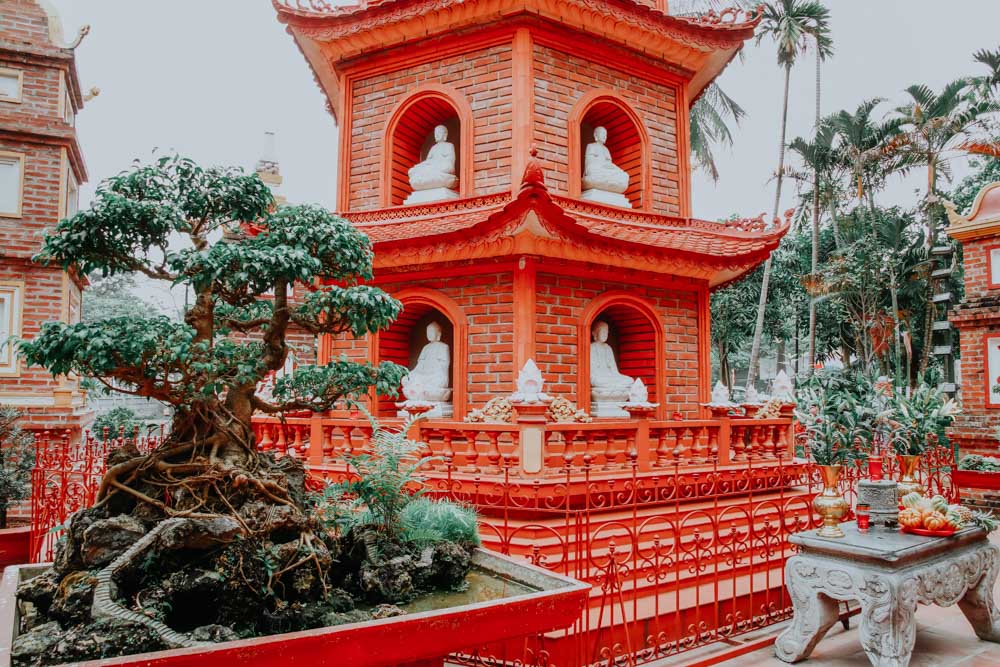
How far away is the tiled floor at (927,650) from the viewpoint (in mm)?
4562

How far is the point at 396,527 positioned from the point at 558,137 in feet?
22.1

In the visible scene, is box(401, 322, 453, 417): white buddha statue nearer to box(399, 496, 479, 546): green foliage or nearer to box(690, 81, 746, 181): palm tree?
box(399, 496, 479, 546): green foliage

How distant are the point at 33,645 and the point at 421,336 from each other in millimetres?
7728

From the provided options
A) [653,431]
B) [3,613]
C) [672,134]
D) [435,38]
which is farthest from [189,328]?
[672,134]

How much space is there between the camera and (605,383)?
919cm

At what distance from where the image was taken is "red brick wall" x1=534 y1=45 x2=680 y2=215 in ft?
29.7

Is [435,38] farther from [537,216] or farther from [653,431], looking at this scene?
[653,431]

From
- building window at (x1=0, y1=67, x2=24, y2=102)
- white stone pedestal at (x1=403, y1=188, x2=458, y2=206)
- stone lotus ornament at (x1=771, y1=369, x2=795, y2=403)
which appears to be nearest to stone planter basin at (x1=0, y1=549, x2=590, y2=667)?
stone lotus ornament at (x1=771, y1=369, x2=795, y2=403)

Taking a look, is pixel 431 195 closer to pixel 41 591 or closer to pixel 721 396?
pixel 721 396

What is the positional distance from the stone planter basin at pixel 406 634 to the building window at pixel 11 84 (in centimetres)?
1126

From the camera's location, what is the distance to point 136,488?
349cm

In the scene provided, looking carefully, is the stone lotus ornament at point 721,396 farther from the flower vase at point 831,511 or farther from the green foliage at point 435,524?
the green foliage at point 435,524

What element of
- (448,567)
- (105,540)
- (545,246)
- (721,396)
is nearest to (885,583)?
(448,567)

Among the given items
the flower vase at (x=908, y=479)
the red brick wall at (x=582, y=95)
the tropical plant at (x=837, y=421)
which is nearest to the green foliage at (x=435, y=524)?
the tropical plant at (x=837, y=421)
